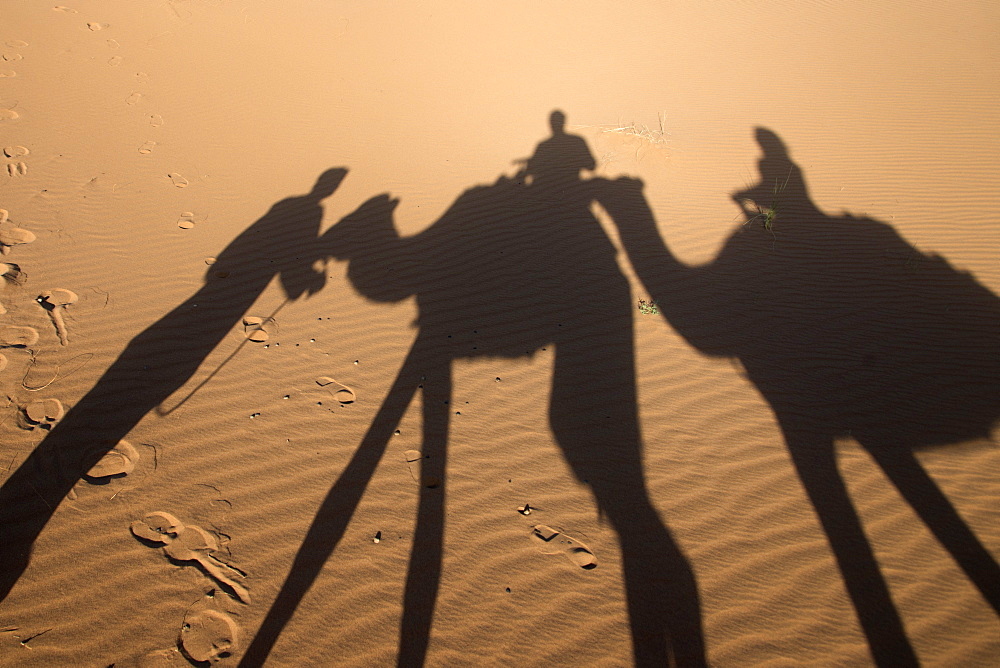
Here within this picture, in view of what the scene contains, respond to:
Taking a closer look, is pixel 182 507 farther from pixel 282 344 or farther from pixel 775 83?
pixel 775 83

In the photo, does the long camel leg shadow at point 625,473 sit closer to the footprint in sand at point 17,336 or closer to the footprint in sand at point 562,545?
the footprint in sand at point 562,545

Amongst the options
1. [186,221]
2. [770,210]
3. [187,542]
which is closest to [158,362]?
[187,542]

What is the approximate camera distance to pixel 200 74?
25.1 feet

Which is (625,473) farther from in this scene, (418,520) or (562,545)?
(418,520)

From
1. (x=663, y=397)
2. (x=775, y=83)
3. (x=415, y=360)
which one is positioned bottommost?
(x=663, y=397)

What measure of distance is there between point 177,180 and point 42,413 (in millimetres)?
3395

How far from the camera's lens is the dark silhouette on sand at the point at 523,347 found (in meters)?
2.69

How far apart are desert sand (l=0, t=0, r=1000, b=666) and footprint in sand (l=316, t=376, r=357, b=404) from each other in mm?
24

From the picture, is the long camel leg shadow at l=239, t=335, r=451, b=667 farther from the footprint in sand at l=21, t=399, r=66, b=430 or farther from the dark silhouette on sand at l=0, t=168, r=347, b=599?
the footprint in sand at l=21, t=399, r=66, b=430

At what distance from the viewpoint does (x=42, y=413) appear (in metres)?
3.27

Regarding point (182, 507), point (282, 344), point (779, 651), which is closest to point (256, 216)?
point (282, 344)

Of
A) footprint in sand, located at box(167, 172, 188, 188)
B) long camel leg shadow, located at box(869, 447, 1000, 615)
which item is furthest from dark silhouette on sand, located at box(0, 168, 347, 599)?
long camel leg shadow, located at box(869, 447, 1000, 615)

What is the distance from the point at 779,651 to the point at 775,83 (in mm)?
8930

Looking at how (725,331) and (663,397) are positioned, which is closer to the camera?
(663,397)
